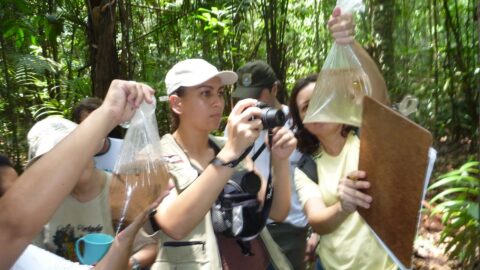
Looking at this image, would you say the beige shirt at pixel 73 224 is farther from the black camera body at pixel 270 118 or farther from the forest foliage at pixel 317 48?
the forest foliage at pixel 317 48

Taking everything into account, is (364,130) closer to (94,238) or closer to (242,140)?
(242,140)

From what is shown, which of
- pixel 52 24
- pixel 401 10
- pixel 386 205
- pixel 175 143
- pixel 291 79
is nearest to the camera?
pixel 386 205

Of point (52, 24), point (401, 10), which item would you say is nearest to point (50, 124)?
point (52, 24)

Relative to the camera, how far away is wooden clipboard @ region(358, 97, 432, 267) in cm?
108

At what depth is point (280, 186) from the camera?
169 centimetres

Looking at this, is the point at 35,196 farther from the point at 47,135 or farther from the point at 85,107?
the point at 85,107

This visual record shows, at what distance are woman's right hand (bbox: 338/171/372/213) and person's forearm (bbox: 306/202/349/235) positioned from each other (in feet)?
0.34

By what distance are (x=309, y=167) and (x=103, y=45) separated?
2.52m

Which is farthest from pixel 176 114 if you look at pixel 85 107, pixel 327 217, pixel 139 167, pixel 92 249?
pixel 85 107

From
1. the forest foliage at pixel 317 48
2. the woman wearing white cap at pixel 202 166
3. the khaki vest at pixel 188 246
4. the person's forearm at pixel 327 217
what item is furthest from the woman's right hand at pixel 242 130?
the forest foliage at pixel 317 48

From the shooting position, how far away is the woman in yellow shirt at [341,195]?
1.32m

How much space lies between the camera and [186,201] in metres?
1.37

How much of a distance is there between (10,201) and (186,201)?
21.4 inches

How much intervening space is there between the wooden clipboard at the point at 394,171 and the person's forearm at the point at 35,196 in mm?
723
